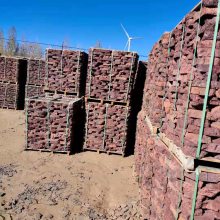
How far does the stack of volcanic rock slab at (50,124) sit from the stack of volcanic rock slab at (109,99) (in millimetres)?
664

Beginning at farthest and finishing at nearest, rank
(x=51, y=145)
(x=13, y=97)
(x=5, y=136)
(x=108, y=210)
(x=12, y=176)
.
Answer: (x=13, y=97)
(x=5, y=136)
(x=51, y=145)
(x=12, y=176)
(x=108, y=210)

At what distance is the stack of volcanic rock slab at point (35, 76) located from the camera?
49.4 ft

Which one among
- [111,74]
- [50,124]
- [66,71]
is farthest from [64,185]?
[66,71]

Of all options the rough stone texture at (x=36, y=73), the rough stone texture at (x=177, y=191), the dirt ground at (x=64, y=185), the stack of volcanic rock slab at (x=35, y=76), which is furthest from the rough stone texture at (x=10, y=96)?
the rough stone texture at (x=177, y=191)

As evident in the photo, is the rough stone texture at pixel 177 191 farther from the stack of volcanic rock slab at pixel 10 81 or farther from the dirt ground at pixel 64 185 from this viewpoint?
the stack of volcanic rock slab at pixel 10 81

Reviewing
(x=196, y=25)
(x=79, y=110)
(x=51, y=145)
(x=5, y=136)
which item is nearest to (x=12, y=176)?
(x=51, y=145)

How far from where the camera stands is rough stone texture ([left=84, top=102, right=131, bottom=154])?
30.2ft

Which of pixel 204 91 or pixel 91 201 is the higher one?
pixel 204 91

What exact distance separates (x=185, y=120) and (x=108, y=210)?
3.53 m

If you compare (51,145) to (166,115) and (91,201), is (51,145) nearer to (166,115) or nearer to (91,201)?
(91,201)

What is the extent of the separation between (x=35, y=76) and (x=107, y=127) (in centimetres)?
768

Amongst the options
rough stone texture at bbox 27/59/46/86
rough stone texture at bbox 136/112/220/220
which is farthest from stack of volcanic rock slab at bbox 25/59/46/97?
rough stone texture at bbox 136/112/220/220

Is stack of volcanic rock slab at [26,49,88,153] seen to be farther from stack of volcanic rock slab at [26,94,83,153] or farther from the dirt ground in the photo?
the dirt ground

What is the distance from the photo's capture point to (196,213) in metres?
3.08
